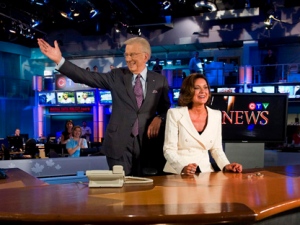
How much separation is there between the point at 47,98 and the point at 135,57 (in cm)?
1203

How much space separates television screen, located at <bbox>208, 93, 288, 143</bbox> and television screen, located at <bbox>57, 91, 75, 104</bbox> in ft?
36.8

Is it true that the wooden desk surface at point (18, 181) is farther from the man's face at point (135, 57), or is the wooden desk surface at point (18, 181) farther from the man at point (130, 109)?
the man's face at point (135, 57)

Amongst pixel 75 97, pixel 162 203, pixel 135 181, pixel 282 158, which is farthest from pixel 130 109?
pixel 75 97

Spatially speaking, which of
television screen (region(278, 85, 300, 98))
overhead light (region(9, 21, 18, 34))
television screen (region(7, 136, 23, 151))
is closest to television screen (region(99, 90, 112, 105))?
overhead light (region(9, 21, 18, 34))

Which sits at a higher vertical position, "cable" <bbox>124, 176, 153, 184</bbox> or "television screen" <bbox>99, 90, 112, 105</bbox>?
"television screen" <bbox>99, 90, 112, 105</bbox>

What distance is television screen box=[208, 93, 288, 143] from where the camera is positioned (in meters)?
2.62

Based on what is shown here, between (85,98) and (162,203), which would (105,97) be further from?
(162,203)

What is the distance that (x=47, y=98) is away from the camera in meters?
13.9

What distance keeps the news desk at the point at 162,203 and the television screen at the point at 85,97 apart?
11622mm

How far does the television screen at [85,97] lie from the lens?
1301 centimetres

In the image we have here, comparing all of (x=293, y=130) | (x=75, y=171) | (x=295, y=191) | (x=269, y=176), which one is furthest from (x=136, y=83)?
(x=293, y=130)

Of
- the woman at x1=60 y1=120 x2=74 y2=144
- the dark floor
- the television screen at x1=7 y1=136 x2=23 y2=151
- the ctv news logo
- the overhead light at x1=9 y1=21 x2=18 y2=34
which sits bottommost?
the television screen at x1=7 y1=136 x2=23 y2=151

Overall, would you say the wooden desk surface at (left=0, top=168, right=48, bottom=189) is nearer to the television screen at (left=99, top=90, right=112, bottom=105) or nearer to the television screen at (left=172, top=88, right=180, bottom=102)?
the television screen at (left=172, top=88, right=180, bottom=102)

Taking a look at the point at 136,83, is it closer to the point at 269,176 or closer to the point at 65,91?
the point at 269,176
